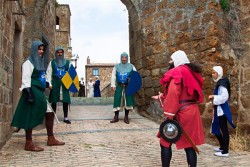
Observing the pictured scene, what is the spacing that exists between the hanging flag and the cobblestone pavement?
0.80 m

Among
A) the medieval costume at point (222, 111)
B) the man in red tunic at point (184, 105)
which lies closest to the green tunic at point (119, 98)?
the medieval costume at point (222, 111)

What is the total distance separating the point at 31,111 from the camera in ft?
14.4

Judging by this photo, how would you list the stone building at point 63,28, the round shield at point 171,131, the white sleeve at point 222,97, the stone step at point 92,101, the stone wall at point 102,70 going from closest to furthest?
the round shield at point 171,131 < the white sleeve at point 222,97 < the stone step at point 92,101 < the stone building at point 63,28 < the stone wall at point 102,70

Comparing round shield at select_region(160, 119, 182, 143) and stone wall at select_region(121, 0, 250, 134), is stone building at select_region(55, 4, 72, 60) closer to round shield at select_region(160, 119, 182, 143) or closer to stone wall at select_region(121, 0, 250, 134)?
stone wall at select_region(121, 0, 250, 134)

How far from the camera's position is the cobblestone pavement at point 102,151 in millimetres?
3961

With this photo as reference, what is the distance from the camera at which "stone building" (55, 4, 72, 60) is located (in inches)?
1163

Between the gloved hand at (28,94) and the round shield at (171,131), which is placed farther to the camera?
the gloved hand at (28,94)

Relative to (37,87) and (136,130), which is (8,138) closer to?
(37,87)

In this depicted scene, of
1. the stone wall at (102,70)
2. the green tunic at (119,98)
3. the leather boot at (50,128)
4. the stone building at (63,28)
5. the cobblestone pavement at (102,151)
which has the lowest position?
the cobblestone pavement at (102,151)

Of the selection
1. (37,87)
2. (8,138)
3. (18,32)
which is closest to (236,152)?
(37,87)

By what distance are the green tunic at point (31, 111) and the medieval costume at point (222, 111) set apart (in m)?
2.30

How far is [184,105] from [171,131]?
0.31 meters

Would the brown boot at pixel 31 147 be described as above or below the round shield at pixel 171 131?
below

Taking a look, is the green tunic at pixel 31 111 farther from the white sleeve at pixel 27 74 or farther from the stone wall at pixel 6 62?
the stone wall at pixel 6 62
